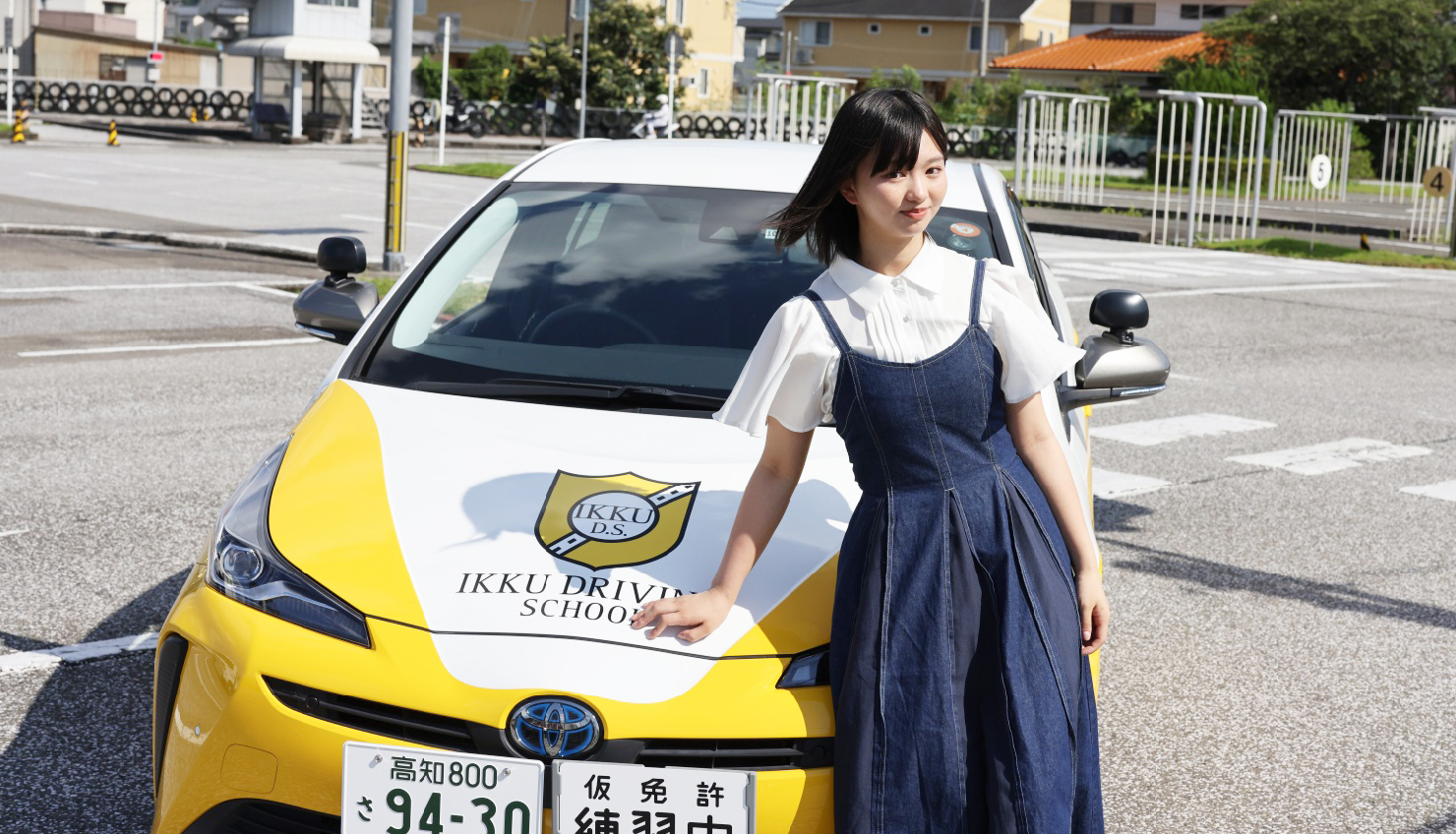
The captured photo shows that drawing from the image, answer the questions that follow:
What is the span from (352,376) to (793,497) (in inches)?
47.0

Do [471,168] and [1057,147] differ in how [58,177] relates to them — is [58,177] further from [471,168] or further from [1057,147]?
[1057,147]

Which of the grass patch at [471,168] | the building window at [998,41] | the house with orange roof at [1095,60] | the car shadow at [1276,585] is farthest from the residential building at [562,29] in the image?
the car shadow at [1276,585]

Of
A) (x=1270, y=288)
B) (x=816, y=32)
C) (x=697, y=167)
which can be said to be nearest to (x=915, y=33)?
(x=816, y=32)

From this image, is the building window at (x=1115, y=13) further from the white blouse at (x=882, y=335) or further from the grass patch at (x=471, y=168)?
the white blouse at (x=882, y=335)

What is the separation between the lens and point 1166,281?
57.1 ft

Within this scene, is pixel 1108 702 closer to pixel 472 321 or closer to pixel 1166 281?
pixel 472 321

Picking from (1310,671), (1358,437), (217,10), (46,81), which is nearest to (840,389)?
(1310,671)

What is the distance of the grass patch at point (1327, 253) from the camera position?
21.3 m

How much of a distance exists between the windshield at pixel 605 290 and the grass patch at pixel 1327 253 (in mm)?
19695

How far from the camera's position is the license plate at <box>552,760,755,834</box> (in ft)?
7.57

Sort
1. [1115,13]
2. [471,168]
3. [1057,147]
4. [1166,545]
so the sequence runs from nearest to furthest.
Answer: [1166,545], [1057,147], [471,168], [1115,13]

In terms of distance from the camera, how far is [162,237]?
16.6 meters

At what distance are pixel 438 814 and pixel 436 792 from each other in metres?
0.04

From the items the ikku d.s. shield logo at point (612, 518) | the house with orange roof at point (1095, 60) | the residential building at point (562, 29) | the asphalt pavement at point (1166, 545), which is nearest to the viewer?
the ikku d.s. shield logo at point (612, 518)
